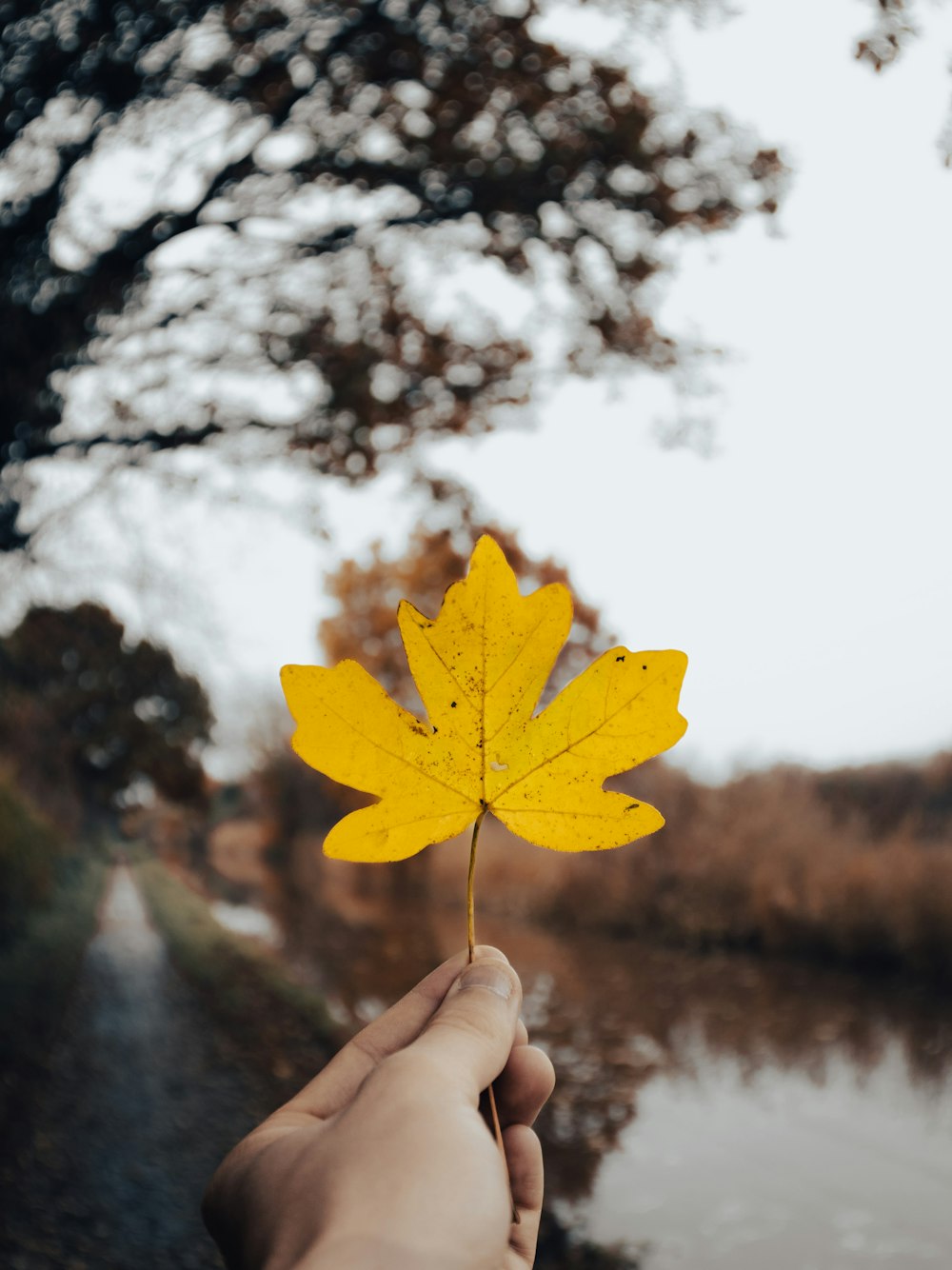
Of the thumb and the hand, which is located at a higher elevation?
the thumb

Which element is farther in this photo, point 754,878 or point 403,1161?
point 754,878

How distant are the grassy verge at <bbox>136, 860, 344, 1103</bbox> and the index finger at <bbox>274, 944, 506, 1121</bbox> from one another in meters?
5.69

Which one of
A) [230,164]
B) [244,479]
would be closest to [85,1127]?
[244,479]

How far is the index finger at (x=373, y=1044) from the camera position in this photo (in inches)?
38.0

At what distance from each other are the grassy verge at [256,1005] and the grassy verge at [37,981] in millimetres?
1467

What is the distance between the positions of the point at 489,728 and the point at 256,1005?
902 centimetres

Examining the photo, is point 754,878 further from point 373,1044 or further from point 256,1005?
point 373,1044

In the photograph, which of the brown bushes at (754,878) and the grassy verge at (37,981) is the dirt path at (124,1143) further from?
the brown bushes at (754,878)

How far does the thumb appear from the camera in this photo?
0.87 meters

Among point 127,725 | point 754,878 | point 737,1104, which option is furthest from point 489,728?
point 127,725

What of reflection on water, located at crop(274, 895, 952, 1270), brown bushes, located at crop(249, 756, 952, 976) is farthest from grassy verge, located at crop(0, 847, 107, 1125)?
brown bushes, located at crop(249, 756, 952, 976)

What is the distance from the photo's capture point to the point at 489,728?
2.93 ft

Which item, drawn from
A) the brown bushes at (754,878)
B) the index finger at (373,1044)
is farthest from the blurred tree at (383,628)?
the index finger at (373,1044)

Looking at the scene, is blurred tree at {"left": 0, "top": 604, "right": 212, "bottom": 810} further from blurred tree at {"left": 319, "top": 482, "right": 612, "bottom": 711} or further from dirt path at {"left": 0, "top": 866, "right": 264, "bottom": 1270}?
dirt path at {"left": 0, "top": 866, "right": 264, "bottom": 1270}
